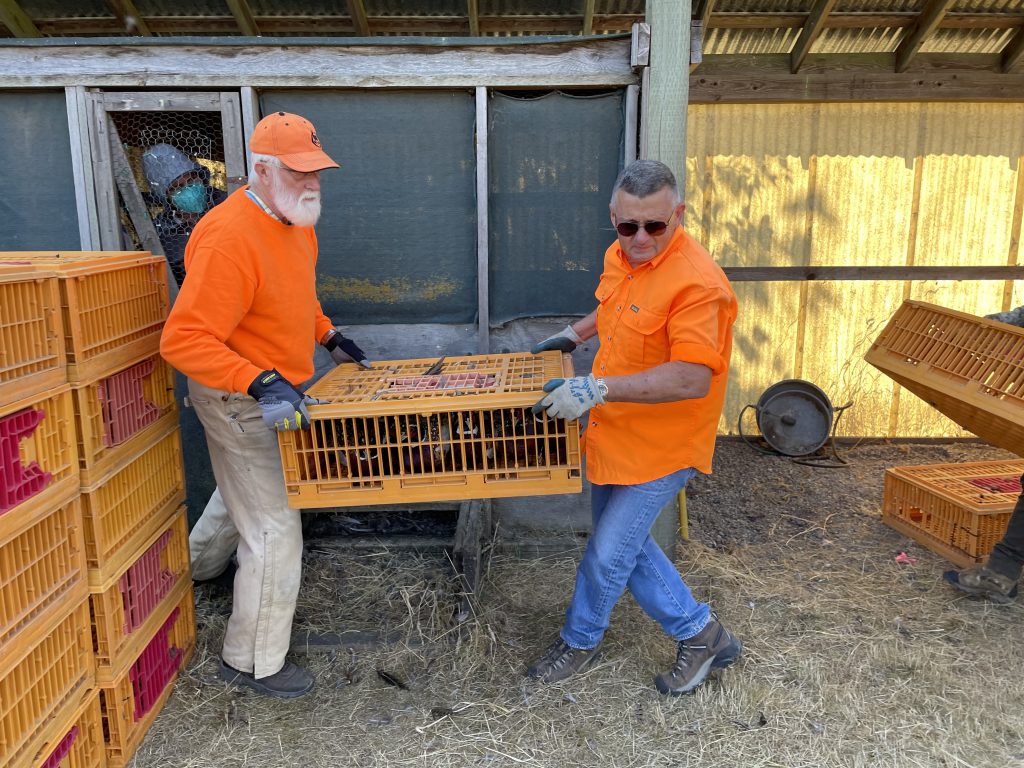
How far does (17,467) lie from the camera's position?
234cm

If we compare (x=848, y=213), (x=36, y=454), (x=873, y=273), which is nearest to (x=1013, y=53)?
(x=848, y=213)

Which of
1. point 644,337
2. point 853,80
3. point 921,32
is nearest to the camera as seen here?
point 644,337

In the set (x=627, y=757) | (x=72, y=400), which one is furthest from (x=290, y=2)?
(x=627, y=757)

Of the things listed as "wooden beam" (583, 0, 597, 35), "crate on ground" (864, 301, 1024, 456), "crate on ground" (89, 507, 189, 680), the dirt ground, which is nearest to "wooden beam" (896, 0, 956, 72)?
"wooden beam" (583, 0, 597, 35)

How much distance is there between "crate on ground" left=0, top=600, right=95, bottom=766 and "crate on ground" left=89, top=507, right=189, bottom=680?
56 millimetres

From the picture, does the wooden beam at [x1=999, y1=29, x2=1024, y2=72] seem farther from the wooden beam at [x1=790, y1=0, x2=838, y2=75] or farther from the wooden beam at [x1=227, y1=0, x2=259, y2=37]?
the wooden beam at [x1=227, y1=0, x2=259, y2=37]

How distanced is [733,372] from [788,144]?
1.83 m

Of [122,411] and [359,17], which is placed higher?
[359,17]

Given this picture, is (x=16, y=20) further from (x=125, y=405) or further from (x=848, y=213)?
(x=848, y=213)

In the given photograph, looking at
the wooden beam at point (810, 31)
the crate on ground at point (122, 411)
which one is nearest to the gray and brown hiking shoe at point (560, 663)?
the crate on ground at point (122, 411)

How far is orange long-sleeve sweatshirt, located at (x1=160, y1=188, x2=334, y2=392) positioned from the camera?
2.81 m

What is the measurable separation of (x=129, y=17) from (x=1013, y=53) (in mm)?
6317

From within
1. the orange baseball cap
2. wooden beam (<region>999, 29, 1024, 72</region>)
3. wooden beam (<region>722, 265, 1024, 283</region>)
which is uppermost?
wooden beam (<region>999, 29, 1024, 72</region>)

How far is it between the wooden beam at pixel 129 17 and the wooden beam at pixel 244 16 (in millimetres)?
645
